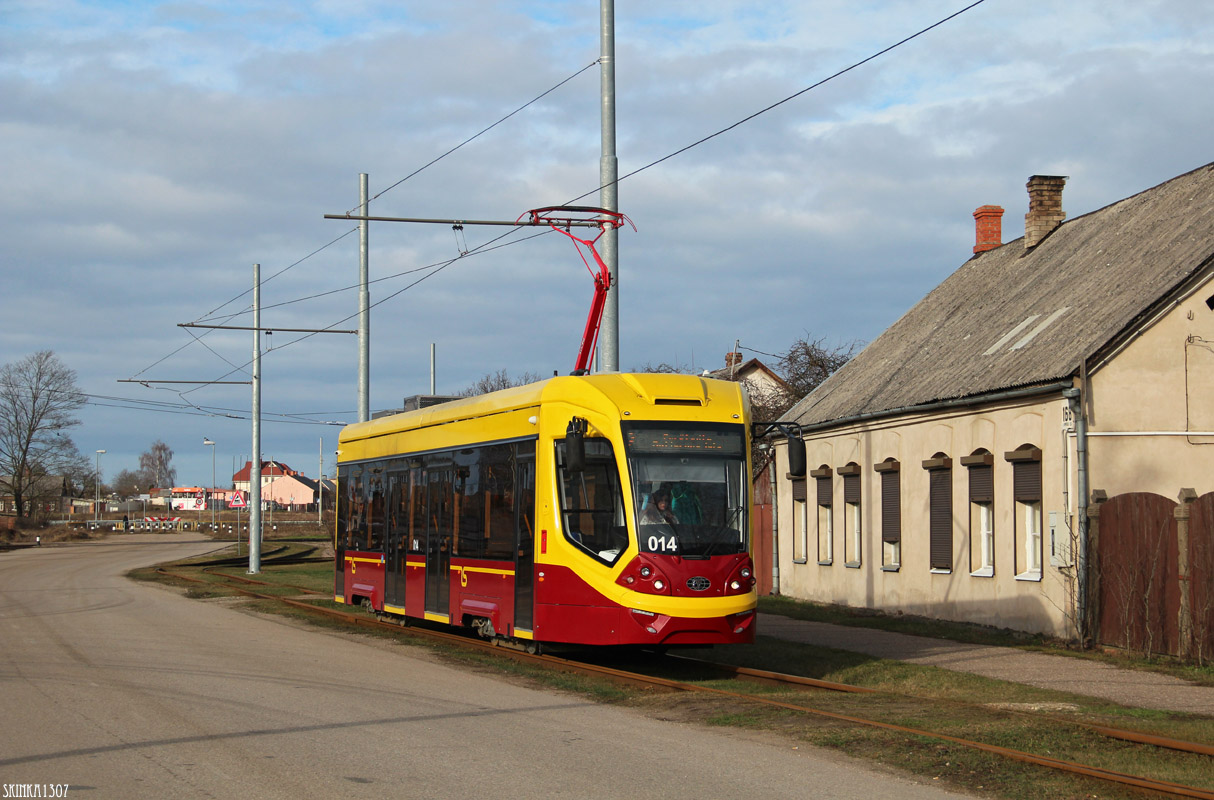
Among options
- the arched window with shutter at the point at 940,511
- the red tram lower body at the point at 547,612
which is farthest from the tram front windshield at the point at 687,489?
the arched window with shutter at the point at 940,511

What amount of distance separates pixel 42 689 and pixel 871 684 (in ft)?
27.4

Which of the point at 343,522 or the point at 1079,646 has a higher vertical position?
the point at 343,522

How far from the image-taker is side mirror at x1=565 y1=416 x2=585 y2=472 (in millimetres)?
13594

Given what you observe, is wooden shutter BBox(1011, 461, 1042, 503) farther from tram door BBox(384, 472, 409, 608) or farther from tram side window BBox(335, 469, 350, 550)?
tram side window BBox(335, 469, 350, 550)

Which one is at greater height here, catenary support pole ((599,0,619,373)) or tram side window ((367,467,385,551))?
catenary support pole ((599,0,619,373))

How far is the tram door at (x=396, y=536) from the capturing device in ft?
65.8

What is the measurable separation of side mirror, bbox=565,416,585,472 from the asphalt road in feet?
7.75

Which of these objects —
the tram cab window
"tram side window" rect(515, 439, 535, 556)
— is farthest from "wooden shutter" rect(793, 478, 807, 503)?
the tram cab window

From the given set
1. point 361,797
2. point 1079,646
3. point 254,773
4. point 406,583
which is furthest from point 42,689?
point 1079,646

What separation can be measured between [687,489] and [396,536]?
7.62m

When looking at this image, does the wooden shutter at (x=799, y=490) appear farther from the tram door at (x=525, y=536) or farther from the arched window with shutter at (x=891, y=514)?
the tram door at (x=525, y=536)

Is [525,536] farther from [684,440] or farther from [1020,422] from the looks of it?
[1020,422]

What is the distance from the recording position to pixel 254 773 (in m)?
8.43

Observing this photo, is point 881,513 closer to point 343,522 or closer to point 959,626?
point 959,626
